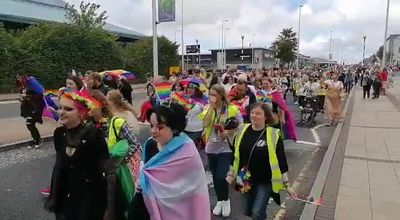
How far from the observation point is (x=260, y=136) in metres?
4.24

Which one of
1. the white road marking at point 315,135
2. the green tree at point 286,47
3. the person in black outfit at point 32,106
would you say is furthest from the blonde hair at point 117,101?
the green tree at point 286,47

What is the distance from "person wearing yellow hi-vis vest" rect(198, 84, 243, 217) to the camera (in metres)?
5.36

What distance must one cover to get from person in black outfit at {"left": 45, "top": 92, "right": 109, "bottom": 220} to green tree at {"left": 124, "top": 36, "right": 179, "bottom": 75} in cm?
3965

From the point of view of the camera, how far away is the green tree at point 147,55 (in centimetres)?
4531

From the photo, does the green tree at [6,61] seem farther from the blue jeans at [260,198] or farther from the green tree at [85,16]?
the blue jeans at [260,198]

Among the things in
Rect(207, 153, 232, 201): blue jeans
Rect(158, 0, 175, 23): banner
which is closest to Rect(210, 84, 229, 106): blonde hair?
Rect(207, 153, 232, 201): blue jeans

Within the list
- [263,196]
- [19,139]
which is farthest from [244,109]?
[19,139]

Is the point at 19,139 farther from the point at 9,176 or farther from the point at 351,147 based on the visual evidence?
the point at 351,147

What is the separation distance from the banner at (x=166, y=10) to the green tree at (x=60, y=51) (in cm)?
1461

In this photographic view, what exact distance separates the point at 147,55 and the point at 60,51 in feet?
51.8

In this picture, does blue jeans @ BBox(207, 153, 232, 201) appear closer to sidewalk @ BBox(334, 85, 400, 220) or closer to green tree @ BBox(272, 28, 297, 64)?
sidewalk @ BBox(334, 85, 400, 220)

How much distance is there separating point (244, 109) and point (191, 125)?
3.05ft

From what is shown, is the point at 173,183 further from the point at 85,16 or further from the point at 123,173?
the point at 85,16

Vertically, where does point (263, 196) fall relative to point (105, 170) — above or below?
below
